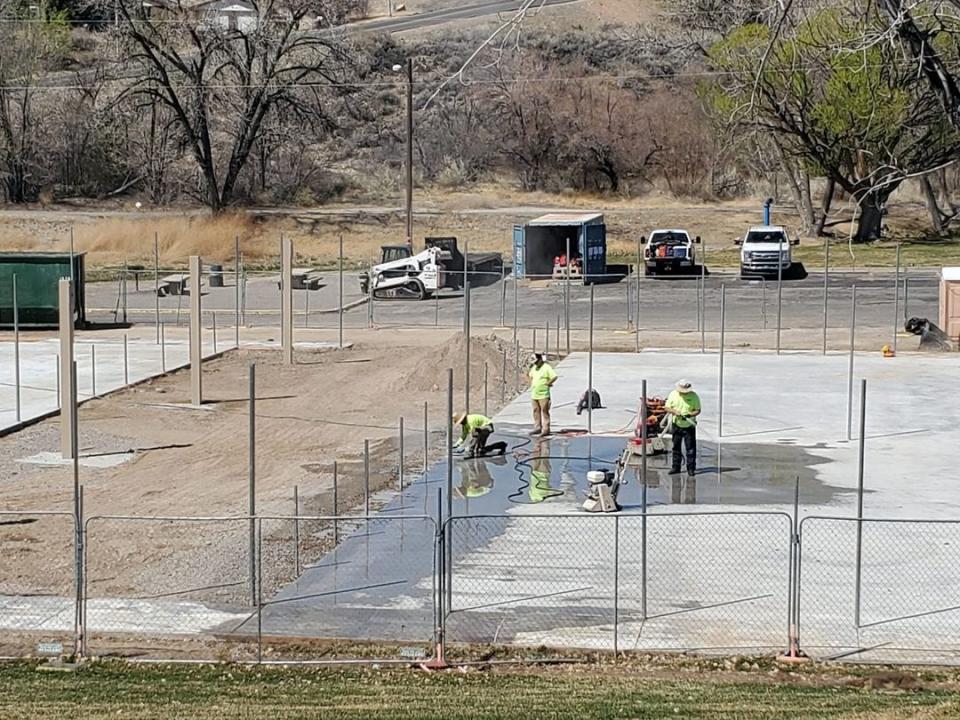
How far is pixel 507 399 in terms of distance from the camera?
1313 inches

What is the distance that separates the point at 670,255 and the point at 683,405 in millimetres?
34693

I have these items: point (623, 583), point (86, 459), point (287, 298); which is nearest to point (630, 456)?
point (623, 583)

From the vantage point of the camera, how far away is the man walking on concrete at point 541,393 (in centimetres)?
2764

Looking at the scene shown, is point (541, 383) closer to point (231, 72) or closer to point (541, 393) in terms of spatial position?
point (541, 393)

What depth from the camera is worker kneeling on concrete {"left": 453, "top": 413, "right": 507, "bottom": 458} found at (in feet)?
84.1

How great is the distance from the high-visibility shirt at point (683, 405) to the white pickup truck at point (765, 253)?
108 feet

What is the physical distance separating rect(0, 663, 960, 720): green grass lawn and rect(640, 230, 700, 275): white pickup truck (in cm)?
4367

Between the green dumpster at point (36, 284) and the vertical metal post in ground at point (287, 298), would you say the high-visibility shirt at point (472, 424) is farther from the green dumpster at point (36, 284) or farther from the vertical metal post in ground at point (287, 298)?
the green dumpster at point (36, 284)

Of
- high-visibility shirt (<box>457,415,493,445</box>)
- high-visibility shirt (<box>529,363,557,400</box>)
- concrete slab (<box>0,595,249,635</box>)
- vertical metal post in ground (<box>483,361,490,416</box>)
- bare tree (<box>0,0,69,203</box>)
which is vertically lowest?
concrete slab (<box>0,595,249,635</box>)

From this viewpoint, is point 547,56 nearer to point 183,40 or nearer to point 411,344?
point 183,40

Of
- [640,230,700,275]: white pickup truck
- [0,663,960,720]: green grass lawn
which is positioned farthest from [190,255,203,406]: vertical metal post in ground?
[640,230,700,275]: white pickup truck

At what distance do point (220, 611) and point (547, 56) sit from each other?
8536cm

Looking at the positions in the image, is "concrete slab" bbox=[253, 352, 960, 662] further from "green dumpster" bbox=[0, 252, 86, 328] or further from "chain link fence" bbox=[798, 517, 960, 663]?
"green dumpster" bbox=[0, 252, 86, 328]

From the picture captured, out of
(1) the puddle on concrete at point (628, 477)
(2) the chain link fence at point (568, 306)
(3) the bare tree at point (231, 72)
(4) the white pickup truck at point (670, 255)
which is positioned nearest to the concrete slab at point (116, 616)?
(1) the puddle on concrete at point (628, 477)
